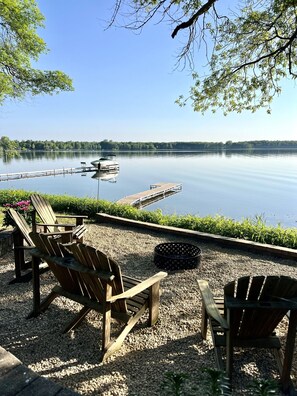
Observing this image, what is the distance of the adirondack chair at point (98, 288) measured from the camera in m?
2.07

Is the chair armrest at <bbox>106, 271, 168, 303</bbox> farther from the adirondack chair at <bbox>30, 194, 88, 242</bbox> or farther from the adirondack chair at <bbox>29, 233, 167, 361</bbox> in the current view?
the adirondack chair at <bbox>30, 194, 88, 242</bbox>

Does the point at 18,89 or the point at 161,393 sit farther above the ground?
the point at 18,89

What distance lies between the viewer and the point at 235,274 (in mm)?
4086

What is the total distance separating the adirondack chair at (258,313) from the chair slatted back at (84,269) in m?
0.76

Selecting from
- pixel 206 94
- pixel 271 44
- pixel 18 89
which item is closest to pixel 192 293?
pixel 206 94

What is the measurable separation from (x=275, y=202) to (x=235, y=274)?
19299mm

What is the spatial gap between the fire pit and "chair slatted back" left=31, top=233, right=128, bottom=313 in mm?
1896

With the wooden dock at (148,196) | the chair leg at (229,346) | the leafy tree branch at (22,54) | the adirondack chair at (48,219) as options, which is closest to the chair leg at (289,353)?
the chair leg at (229,346)

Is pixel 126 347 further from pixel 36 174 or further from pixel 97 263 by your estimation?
pixel 36 174

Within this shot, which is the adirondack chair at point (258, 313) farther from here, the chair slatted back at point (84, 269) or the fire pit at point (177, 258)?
the fire pit at point (177, 258)

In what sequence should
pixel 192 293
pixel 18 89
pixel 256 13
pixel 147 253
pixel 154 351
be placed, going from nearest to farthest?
pixel 154 351 < pixel 192 293 < pixel 147 253 < pixel 256 13 < pixel 18 89

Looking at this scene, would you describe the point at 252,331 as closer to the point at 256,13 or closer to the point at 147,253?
the point at 147,253

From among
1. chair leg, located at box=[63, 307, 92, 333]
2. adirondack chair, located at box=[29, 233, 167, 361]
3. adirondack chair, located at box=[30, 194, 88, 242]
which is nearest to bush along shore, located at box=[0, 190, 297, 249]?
adirondack chair, located at box=[30, 194, 88, 242]

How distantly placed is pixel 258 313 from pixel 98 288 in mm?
1147
